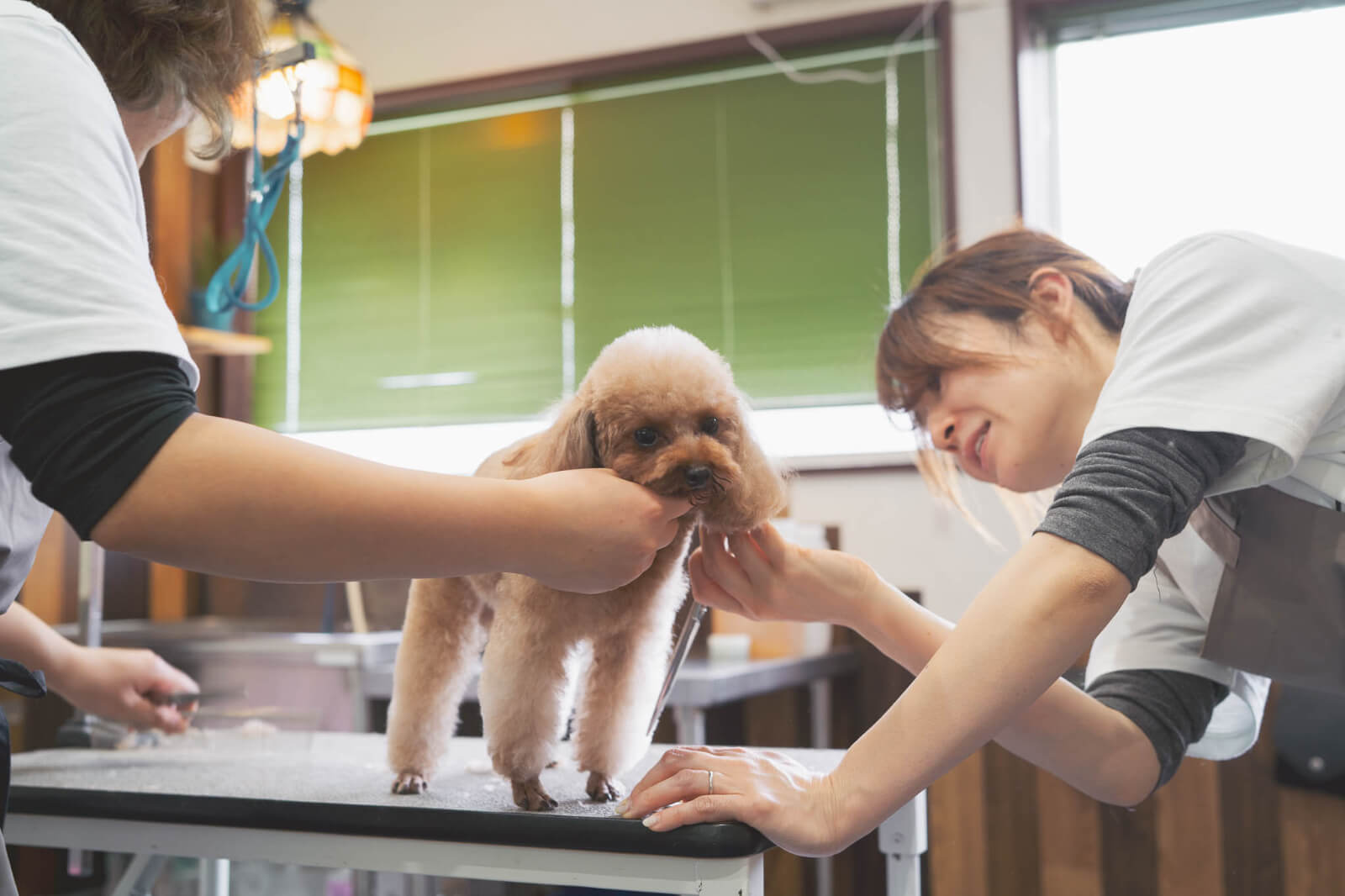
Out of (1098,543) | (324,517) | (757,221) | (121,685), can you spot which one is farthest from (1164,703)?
(757,221)

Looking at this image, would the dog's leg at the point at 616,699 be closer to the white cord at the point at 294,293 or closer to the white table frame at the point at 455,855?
the white table frame at the point at 455,855

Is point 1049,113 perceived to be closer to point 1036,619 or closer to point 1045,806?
point 1045,806

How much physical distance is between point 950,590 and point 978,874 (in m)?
0.68

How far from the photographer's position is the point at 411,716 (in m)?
0.98

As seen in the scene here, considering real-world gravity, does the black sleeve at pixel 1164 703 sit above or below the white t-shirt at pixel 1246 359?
below

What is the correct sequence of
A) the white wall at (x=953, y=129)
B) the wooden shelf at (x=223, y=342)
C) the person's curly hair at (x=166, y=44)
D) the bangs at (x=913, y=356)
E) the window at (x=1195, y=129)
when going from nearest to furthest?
the person's curly hair at (x=166, y=44) < the bangs at (x=913, y=356) < the window at (x=1195, y=129) < the white wall at (x=953, y=129) < the wooden shelf at (x=223, y=342)

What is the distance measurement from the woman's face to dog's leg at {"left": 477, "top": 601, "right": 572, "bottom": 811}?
537 millimetres

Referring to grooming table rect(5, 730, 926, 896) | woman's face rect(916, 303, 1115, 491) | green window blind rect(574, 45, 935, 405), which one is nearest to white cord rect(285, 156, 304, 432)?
green window blind rect(574, 45, 935, 405)

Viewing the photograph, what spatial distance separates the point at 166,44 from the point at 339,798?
1.96ft

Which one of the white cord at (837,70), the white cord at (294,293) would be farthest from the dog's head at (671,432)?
the white cord at (294,293)

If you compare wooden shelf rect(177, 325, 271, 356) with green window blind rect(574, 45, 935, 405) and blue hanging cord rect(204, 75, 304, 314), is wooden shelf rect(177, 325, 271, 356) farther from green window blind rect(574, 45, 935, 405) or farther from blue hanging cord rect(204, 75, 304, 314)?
blue hanging cord rect(204, 75, 304, 314)

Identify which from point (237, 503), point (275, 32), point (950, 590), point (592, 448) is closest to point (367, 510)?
Answer: point (237, 503)

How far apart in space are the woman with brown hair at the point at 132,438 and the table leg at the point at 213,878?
0.75 meters

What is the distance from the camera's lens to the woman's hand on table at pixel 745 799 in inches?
29.8
